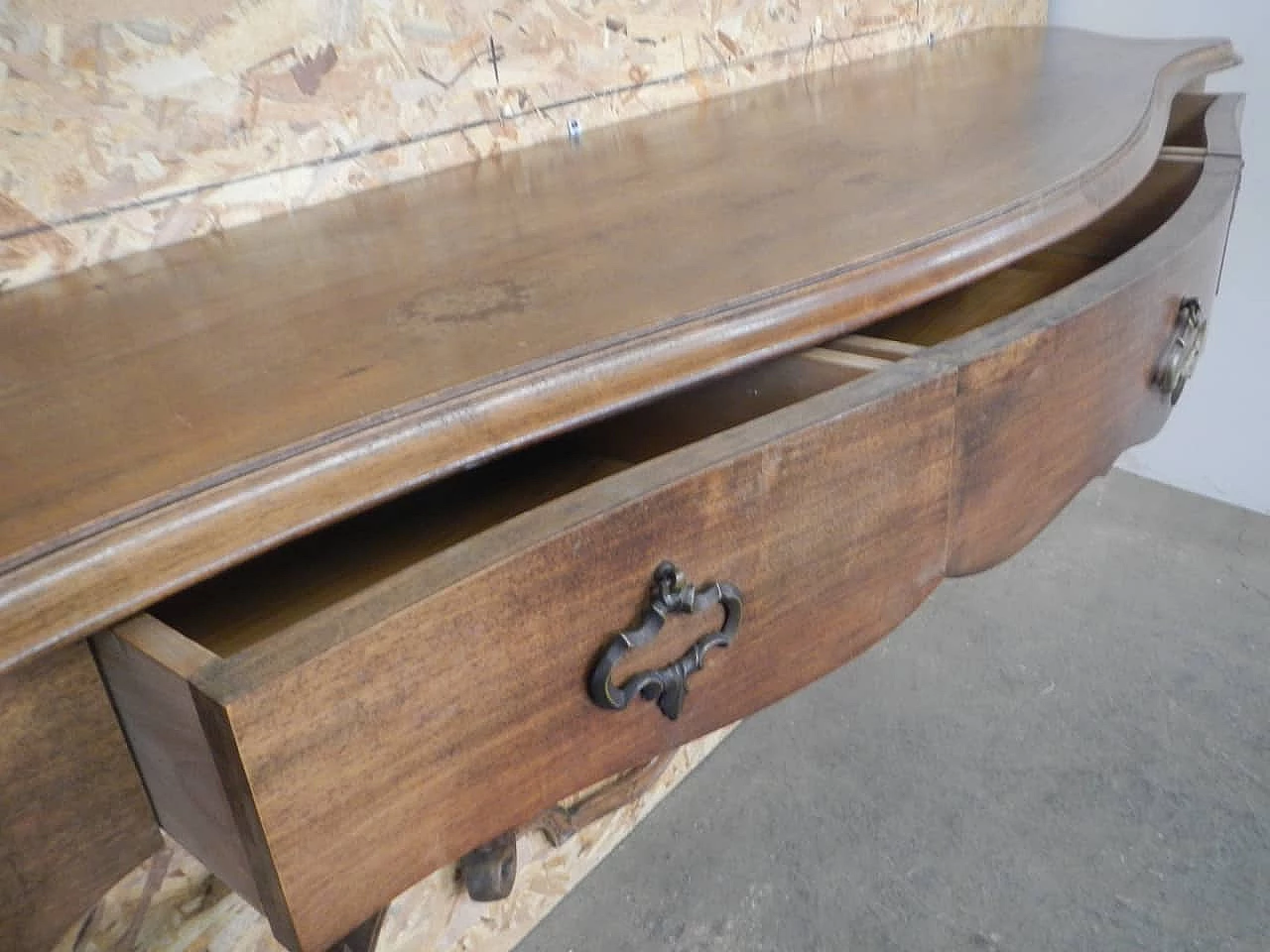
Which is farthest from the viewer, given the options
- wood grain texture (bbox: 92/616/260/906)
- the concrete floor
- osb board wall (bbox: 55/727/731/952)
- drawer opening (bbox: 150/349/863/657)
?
the concrete floor

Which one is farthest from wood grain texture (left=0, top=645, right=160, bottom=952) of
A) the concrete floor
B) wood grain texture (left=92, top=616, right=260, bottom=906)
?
the concrete floor

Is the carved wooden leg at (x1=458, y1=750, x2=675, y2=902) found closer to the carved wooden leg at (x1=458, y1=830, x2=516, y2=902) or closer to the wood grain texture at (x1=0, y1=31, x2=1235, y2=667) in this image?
the carved wooden leg at (x1=458, y1=830, x2=516, y2=902)

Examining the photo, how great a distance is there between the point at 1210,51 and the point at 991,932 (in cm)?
97

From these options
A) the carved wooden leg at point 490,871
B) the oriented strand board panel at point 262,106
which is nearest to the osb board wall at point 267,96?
the oriented strand board panel at point 262,106

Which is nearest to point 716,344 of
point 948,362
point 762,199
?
point 948,362

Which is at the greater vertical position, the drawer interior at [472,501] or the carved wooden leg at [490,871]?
the drawer interior at [472,501]

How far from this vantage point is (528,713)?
41cm

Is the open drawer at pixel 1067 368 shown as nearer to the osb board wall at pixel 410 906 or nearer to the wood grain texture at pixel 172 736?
the wood grain texture at pixel 172 736

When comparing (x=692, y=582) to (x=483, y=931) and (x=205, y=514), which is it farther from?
(x=483, y=931)

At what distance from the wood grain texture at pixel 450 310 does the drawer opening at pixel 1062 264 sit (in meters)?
0.05

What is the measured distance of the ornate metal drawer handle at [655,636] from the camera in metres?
0.42

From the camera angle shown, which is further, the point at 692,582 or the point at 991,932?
the point at 991,932

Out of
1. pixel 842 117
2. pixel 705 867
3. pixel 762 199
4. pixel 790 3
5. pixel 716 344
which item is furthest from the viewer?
pixel 705 867

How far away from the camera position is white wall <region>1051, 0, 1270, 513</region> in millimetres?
1571
